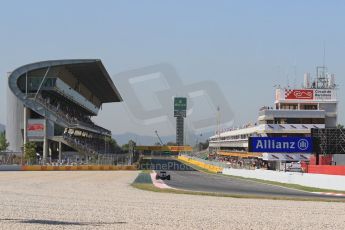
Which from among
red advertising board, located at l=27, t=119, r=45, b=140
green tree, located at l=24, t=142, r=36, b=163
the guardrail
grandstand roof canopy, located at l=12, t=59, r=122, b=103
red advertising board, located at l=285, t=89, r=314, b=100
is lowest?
the guardrail

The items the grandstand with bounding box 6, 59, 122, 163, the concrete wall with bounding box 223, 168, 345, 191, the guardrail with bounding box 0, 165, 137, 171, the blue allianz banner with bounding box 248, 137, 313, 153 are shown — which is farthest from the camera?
the grandstand with bounding box 6, 59, 122, 163

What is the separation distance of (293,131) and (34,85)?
44.3 m

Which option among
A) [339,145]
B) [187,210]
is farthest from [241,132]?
[187,210]

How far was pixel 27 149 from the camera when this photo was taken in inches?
3497

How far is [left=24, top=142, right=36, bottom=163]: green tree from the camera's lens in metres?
84.0

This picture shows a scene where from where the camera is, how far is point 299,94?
10631 cm

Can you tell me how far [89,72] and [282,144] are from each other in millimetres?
54774

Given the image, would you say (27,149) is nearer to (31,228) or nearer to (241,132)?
(241,132)

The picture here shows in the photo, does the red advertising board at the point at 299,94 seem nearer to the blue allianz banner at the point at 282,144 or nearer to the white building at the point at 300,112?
the white building at the point at 300,112

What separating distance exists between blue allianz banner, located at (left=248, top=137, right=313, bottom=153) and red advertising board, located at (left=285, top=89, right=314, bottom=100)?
154 ft

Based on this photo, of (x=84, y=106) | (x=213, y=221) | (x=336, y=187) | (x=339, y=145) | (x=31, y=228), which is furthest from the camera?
(x=84, y=106)

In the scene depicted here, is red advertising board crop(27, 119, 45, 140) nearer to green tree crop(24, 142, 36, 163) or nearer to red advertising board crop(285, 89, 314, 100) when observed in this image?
green tree crop(24, 142, 36, 163)

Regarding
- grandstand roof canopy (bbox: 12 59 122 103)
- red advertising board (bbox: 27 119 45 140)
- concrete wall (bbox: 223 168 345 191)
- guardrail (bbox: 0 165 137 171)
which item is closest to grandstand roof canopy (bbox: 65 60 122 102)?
grandstand roof canopy (bbox: 12 59 122 103)

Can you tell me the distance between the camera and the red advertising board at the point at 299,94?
106 m
